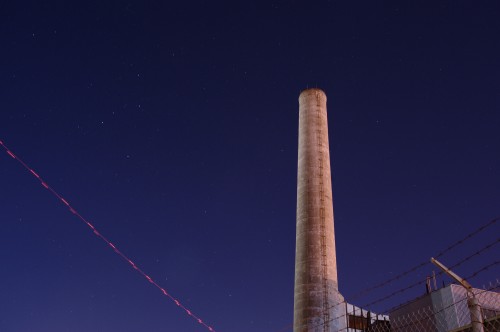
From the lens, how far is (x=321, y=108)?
3191cm

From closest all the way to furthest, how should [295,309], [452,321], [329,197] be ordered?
[452,321] → [295,309] → [329,197]

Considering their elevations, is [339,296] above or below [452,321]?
above

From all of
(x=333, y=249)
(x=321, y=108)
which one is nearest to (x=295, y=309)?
(x=333, y=249)

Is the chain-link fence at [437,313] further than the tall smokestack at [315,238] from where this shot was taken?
No

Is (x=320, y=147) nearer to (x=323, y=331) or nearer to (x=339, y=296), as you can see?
(x=339, y=296)

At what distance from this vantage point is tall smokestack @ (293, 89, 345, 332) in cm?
2544

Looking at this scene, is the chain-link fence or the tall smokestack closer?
the chain-link fence

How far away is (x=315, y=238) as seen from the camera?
26.9m

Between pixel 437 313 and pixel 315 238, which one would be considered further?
pixel 315 238

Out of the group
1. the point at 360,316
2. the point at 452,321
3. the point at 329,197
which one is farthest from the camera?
the point at 360,316

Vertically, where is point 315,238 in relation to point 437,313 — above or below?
above

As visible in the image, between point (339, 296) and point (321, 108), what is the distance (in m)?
11.5

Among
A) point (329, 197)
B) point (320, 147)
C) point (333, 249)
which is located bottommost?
point (333, 249)

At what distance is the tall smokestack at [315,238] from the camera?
25.4m
